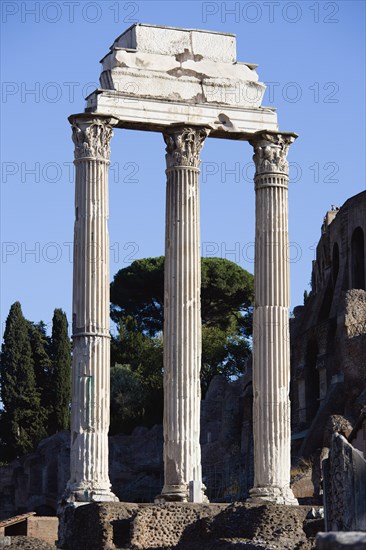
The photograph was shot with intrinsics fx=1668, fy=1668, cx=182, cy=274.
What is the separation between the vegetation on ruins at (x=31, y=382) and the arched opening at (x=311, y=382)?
9.45 meters

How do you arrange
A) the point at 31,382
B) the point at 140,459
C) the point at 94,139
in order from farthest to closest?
the point at 31,382, the point at 140,459, the point at 94,139

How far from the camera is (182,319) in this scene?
27.0m

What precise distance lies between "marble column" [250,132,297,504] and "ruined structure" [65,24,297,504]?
0.07 ft

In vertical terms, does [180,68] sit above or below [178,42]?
below

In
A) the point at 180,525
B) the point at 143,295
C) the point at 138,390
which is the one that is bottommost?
the point at 180,525

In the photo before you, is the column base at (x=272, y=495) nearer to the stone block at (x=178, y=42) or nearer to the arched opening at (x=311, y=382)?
the stone block at (x=178, y=42)

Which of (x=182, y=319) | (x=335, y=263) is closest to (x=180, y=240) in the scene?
(x=182, y=319)

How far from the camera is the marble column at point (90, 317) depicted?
2611 cm

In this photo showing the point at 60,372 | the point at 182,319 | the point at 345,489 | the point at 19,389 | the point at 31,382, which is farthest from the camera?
the point at 60,372

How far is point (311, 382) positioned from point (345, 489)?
32442 millimetres

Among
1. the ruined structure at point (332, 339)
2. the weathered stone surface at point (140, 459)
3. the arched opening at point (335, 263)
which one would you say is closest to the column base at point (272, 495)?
the ruined structure at point (332, 339)

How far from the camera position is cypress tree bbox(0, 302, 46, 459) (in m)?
55.5

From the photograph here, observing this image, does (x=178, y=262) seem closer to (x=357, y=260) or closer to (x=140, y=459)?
(x=357, y=260)

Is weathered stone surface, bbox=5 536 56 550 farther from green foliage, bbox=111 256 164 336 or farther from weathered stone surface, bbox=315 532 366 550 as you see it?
green foliage, bbox=111 256 164 336
